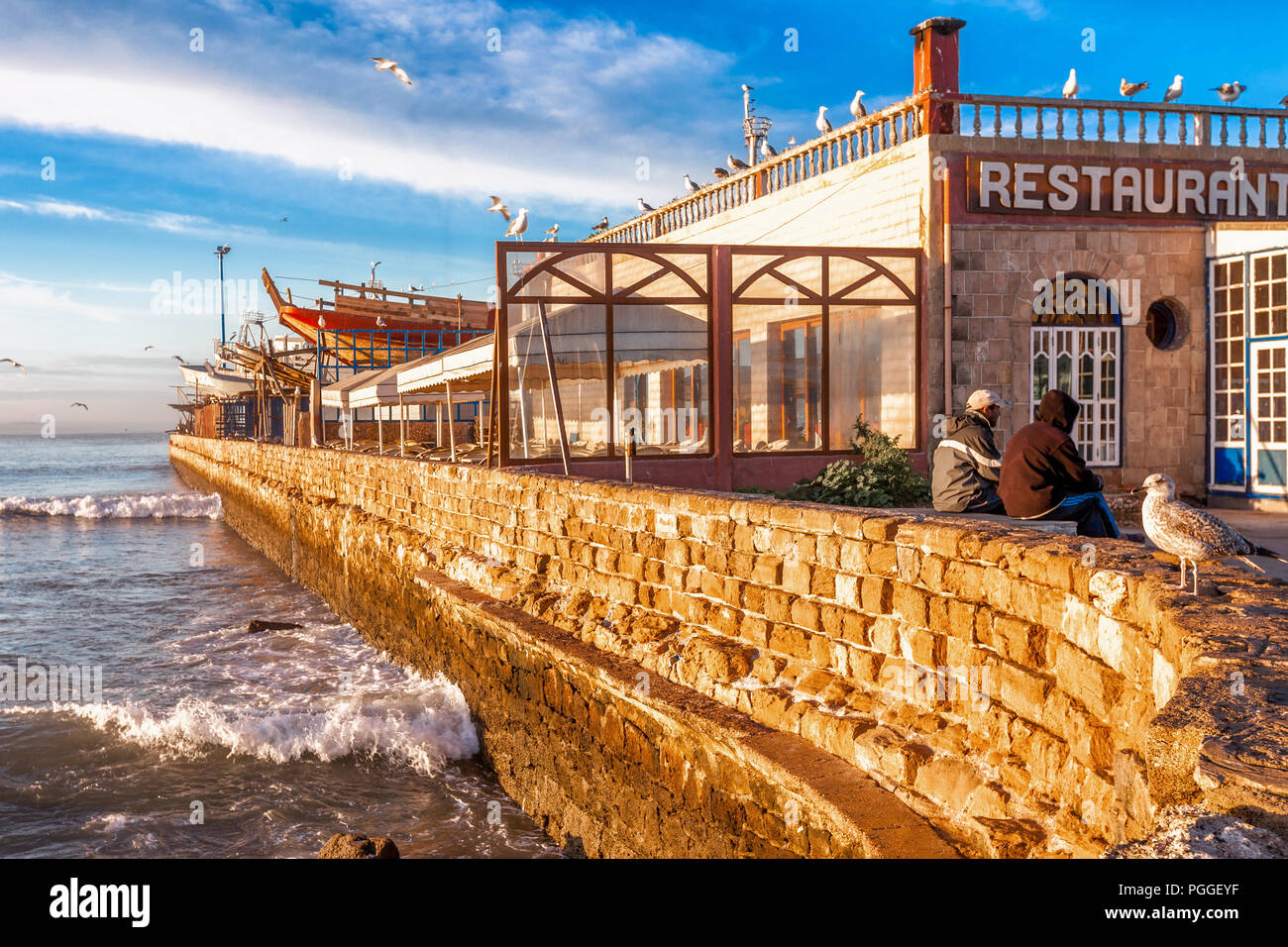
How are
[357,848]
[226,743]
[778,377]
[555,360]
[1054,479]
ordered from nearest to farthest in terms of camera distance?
1. [357,848]
2. [1054,479]
3. [226,743]
4. [555,360]
5. [778,377]

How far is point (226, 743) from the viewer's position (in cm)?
888

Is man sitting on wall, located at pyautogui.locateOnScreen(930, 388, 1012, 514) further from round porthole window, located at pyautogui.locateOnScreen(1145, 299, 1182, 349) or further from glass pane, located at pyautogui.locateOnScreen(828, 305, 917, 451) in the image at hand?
round porthole window, located at pyautogui.locateOnScreen(1145, 299, 1182, 349)

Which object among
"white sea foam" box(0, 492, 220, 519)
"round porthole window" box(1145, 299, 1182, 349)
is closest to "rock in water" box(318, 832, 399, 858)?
"round porthole window" box(1145, 299, 1182, 349)

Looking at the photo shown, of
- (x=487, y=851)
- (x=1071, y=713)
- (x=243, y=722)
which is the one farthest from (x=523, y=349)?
(x=1071, y=713)

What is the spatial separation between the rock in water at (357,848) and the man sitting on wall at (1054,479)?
4121 millimetres

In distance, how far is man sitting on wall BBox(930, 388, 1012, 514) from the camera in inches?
256

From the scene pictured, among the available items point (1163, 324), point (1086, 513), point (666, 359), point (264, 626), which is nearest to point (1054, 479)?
point (1086, 513)

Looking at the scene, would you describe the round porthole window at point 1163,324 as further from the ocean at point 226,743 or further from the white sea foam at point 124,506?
the white sea foam at point 124,506

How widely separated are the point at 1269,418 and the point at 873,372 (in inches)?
190

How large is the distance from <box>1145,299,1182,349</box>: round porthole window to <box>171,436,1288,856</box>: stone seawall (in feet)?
28.6

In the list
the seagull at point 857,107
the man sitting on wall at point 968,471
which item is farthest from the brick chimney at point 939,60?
the man sitting on wall at point 968,471

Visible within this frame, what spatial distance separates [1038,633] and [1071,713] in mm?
376

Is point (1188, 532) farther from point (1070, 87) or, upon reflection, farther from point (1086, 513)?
point (1070, 87)
